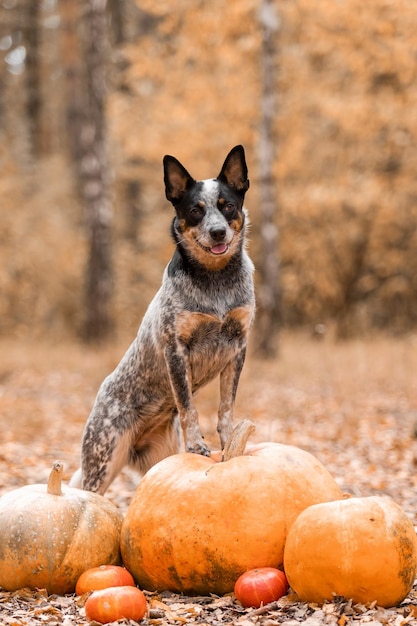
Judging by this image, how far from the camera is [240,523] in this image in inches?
133

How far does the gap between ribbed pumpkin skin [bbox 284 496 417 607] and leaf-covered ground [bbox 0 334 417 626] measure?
0.06 metres

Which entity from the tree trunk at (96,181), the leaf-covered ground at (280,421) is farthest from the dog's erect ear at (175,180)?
the tree trunk at (96,181)

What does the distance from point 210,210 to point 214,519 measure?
157 centimetres

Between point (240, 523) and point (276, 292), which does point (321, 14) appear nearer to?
point (276, 292)

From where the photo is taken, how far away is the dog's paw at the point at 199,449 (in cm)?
391

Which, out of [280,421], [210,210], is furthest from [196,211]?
[280,421]

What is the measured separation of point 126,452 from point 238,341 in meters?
0.97

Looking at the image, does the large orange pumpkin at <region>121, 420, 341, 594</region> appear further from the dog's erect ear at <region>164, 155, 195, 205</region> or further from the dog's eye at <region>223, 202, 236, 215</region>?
the dog's erect ear at <region>164, 155, 195, 205</region>

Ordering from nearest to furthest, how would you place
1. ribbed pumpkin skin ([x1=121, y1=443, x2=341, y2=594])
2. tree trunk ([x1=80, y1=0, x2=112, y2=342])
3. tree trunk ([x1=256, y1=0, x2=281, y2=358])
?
1. ribbed pumpkin skin ([x1=121, y1=443, x2=341, y2=594])
2. tree trunk ([x1=256, y1=0, x2=281, y2=358])
3. tree trunk ([x1=80, y1=0, x2=112, y2=342])

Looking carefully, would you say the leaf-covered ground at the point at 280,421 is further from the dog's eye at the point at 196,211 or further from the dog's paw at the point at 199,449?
the dog's eye at the point at 196,211

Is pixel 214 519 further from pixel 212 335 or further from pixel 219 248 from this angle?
pixel 219 248

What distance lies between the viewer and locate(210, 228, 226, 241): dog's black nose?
390cm

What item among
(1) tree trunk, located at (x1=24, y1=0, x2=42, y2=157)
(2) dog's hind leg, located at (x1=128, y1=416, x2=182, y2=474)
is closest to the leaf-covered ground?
(2) dog's hind leg, located at (x1=128, y1=416, x2=182, y2=474)

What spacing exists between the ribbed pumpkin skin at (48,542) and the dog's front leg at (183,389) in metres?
0.65
